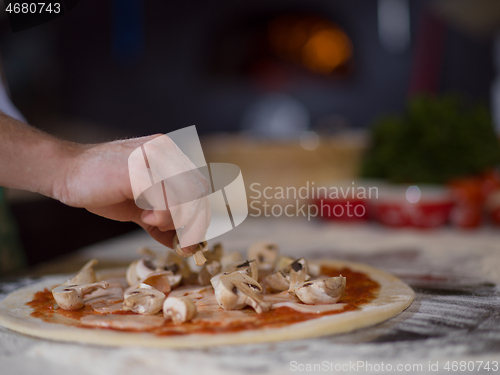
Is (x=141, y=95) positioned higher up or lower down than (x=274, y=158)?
higher up

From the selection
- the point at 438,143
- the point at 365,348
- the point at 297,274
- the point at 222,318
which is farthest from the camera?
the point at 438,143

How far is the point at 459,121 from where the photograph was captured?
1.67 metres

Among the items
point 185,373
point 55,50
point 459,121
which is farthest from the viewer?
point 55,50

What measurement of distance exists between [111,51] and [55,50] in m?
0.50

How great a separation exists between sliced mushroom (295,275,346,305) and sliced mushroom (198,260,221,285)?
8.6 inches

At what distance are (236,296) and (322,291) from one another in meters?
0.15

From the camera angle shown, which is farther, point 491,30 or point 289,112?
point 289,112

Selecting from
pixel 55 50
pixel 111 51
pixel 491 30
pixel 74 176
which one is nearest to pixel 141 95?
pixel 111 51

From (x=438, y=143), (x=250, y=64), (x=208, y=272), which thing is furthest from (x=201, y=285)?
(x=250, y=64)

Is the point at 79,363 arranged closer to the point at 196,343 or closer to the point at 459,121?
the point at 196,343

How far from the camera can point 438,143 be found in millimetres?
1659

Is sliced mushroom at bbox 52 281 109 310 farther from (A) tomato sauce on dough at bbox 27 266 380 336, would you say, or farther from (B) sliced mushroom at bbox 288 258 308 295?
(B) sliced mushroom at bbox 288 258 308 295

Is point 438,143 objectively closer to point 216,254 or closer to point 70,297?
point 216,254

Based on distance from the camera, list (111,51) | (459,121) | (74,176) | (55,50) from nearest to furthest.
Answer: (74,176)
(459,121)
(55,50)
(111,51)
